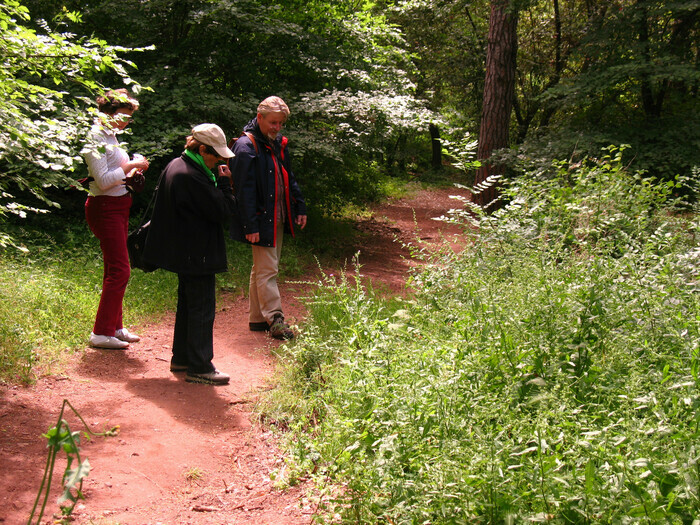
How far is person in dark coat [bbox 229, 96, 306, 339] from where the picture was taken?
235 inches

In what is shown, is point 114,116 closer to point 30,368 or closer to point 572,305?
point 30,368

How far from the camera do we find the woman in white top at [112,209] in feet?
16.7

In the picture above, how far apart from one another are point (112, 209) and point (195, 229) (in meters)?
0.94

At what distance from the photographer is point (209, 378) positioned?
510cm

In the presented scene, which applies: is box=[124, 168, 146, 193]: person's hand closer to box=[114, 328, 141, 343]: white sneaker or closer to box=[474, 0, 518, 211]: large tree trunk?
box=[114, 328, 141, 343]: white sneaker

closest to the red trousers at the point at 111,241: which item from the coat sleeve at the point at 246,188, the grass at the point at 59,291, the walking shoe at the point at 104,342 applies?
the walking shoe at the point at 104,342

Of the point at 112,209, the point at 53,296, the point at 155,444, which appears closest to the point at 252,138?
the point at 112,209

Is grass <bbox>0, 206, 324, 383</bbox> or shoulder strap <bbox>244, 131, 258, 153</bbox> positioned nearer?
grass <bbox>0, 206, 324, 383</bbox>

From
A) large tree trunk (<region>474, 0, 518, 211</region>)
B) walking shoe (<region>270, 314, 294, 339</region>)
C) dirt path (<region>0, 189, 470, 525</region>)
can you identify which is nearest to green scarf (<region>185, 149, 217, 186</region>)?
dirt path (<region>0, 189, 470, 525</region>)

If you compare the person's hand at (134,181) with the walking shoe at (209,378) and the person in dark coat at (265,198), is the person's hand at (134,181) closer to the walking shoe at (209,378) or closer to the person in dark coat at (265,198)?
the person in dark coat at (265,198)

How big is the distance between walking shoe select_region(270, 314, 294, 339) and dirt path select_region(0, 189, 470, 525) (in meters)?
0.17

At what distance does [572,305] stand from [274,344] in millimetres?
3351

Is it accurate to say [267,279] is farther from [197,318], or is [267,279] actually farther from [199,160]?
[199,160]

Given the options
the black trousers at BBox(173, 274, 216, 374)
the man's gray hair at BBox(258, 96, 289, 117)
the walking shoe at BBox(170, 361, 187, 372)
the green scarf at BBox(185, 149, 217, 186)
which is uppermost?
the man's gray hair at BBox(258, 96, 289, 117)
